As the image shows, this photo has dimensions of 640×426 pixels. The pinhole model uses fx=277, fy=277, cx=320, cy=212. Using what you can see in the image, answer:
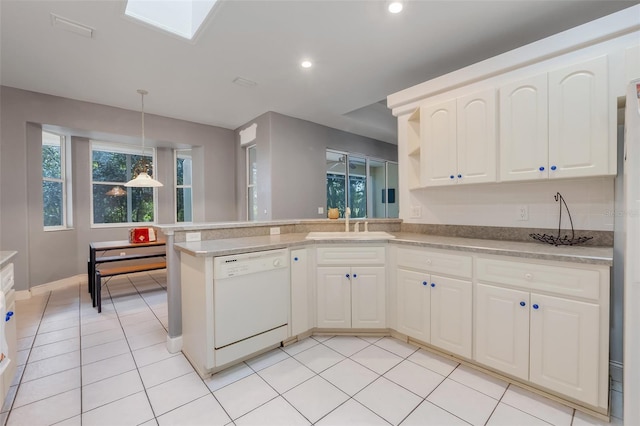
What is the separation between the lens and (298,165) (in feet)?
15.5

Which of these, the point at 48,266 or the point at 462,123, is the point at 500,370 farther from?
the point at 48,266

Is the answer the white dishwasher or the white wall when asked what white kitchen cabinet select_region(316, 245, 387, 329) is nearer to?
the white dishwasher

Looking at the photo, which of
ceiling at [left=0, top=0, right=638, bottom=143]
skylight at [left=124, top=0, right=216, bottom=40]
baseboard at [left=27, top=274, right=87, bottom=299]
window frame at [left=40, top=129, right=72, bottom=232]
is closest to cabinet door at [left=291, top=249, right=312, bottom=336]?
ceiling at [left=0, top=0, right=638, bottom=143]

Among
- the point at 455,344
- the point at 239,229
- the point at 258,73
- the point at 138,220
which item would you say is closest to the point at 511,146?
the point at 455,344

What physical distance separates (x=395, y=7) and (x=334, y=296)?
235 cm

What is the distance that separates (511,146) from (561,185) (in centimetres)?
48

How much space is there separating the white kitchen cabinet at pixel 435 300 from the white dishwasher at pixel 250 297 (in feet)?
3.29

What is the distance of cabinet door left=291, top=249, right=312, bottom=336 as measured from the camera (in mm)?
2385

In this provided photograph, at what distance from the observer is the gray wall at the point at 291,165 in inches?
175

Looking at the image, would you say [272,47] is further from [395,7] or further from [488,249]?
[488,249]

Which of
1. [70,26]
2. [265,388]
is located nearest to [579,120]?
[265,388]

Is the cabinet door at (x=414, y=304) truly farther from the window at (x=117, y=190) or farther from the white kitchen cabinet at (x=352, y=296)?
the window at (x=117, y=190)

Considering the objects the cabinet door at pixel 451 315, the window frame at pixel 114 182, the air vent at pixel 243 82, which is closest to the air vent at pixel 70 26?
the air vent at pixel 243 82

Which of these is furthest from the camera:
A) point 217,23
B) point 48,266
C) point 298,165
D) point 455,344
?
point 298,165
